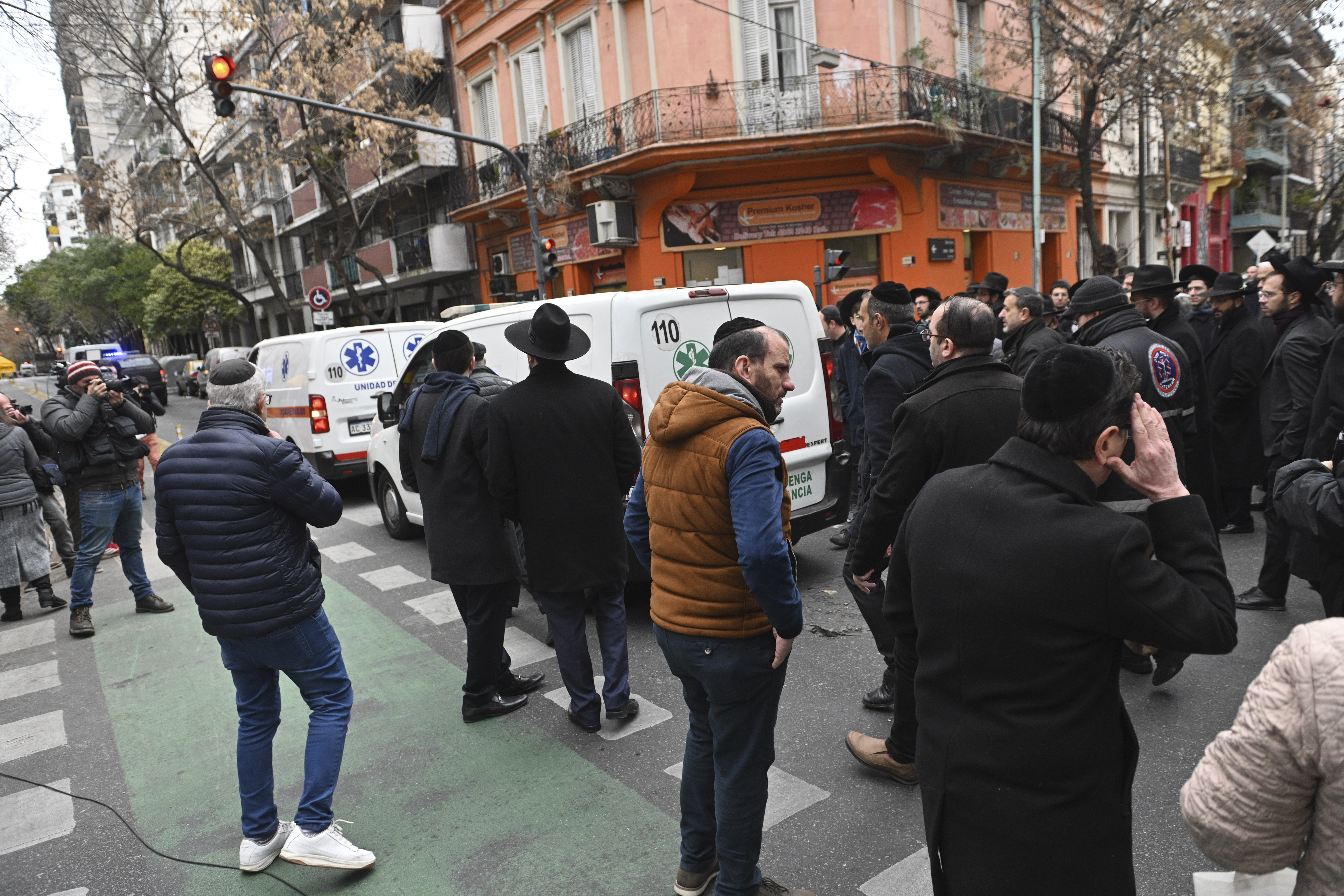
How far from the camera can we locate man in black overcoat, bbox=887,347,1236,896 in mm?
1754

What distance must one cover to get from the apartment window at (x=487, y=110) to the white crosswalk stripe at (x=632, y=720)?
823 inches

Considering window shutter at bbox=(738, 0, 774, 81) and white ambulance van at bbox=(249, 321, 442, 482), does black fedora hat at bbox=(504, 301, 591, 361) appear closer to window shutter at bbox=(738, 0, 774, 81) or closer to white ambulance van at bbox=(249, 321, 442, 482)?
white ambulance van at bbox=(249, 321, 442, 482)

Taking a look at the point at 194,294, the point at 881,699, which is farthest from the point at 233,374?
the point at 194,294

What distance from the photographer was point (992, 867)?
192 cm

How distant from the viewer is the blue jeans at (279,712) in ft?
11.1

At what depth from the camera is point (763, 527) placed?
102 inches

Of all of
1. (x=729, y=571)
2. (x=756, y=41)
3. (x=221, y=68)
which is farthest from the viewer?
(x=756, y=41)

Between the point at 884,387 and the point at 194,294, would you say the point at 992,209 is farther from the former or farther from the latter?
the point at 194,294

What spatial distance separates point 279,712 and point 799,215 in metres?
16.1

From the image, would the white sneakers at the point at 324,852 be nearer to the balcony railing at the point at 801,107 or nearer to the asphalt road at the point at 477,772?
the asphalt road at the point at 477,772

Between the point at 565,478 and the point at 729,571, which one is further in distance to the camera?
the point at 565,478

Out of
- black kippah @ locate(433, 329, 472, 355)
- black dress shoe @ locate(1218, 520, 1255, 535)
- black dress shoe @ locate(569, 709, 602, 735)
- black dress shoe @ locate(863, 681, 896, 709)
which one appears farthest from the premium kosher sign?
black dress shoe @ locate(569, 709, 602, 735)

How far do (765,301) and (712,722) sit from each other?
12.9 feet

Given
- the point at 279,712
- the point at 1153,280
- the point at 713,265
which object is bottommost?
the point at 279,712
